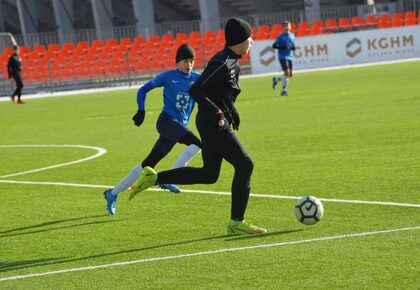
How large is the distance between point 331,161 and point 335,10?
4173 centimetres

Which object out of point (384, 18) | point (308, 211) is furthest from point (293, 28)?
point (308, 211)

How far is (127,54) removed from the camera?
49531 millimetres

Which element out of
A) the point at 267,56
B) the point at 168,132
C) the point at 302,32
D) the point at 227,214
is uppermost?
the point at 302,32

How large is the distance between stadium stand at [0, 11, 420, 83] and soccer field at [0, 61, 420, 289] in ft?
79.3

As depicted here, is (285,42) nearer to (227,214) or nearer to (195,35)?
(195,35)

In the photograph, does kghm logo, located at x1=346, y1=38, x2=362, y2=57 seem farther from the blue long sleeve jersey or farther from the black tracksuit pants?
the black tracksuit pants

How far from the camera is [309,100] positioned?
3003cm

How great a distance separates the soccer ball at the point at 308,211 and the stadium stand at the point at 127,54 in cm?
3837

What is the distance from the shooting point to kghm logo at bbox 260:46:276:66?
160ft

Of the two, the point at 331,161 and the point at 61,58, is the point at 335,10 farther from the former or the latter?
the point at 331,161

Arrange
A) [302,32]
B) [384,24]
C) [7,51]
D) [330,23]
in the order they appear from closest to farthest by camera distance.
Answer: [7,51], [302,32], [384,24], [330,23]

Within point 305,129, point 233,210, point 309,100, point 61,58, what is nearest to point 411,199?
point 233,210

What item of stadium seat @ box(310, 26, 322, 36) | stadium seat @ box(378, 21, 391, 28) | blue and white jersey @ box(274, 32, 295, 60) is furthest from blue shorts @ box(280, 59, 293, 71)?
stadium seat @ box(378, 21, 391, 28)

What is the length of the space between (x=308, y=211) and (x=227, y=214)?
4.98ft
